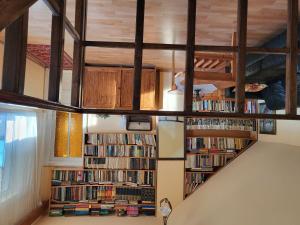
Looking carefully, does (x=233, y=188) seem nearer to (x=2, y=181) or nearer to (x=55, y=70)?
(x=55, y=70)

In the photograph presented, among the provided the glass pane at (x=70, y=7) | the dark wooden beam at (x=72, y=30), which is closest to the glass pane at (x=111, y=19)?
the glass pane at (x=70, y=7)

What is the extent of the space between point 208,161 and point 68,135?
2.64m

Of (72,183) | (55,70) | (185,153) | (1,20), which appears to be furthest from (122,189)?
(1,20)

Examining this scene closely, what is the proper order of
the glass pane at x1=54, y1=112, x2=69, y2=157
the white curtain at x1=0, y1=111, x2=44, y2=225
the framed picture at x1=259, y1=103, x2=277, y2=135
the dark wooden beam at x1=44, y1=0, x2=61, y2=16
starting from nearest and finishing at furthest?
the dark wooden beam at x1=44, y1=0, x2=61, y2=16 → the white curtain at x1=0, y1=111, x2=44, y2=225 → the framed picture at x1=259, y1=103, x2=277, y2=135 → the glass pane at x1=54, y1=112, x2=69, y2=157

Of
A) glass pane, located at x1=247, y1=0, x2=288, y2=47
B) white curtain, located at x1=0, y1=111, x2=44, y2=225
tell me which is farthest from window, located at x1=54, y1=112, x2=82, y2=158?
glass pane, located at x1=247, y1=0, x2=288, y2=47

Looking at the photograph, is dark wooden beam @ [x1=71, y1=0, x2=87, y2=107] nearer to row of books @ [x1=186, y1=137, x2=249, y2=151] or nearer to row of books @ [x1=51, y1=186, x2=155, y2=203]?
row of books @ [x1=186, y1=137, x2=249, y2=151]

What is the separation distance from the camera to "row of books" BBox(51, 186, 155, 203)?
457cm

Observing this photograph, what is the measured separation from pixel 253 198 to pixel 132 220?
2.47 meters

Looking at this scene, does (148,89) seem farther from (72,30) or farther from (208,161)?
(72,30)

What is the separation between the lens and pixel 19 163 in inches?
144

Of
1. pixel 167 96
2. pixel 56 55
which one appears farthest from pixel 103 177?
pixel 56 55

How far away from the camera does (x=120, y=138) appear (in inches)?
182

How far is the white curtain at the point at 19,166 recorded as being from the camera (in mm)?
3283

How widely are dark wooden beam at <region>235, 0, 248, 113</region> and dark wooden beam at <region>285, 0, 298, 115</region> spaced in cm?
24
